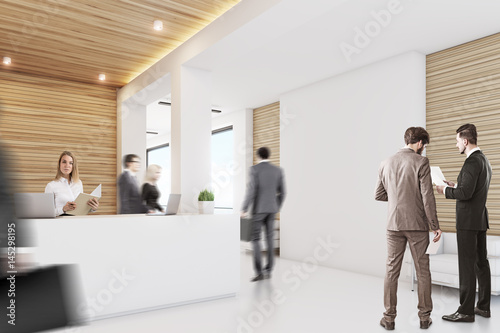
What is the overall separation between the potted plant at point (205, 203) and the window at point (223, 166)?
16.2 feet

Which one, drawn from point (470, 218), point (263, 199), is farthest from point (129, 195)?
point (470, 218)

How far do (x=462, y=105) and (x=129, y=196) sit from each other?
4.39 metres

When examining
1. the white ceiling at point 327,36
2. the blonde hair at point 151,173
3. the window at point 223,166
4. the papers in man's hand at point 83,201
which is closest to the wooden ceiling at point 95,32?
the white ceiling at point 327,36

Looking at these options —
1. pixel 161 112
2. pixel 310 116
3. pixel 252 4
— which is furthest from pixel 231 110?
pixel 252 4

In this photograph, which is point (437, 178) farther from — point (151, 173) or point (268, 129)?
point (268, 129)

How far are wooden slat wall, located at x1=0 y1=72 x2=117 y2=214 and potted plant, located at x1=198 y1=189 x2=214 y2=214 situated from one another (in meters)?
3.08

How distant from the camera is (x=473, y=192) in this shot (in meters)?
3.51

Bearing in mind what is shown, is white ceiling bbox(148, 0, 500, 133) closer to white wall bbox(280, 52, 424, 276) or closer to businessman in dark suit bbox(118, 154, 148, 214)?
white wall bbox(280, 52, 424, 276)

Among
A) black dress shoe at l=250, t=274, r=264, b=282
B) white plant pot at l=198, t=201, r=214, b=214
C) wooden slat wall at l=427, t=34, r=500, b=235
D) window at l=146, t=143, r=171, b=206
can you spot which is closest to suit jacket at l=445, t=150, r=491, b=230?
wooden slat wall at l=427, t=34, r=500, b=235

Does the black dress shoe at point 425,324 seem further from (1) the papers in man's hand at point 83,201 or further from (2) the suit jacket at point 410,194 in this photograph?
(1) the papers in man's hand at point 83,201

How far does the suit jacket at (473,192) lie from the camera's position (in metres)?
3.50

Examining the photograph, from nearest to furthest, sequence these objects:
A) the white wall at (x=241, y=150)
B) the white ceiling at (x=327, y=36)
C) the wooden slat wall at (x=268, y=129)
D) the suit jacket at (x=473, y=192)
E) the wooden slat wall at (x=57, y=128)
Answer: the suit jacket at (x=473, y=192) < the white ceiling at (x=327, y=36) < the wooden slat wall at (x=57, y=128) < the wooden slat wall at (x=268, y=129) < the white wall at (x=241, y=150)

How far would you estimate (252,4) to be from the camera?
395 cm

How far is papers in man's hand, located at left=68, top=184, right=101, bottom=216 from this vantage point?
4121 mm
